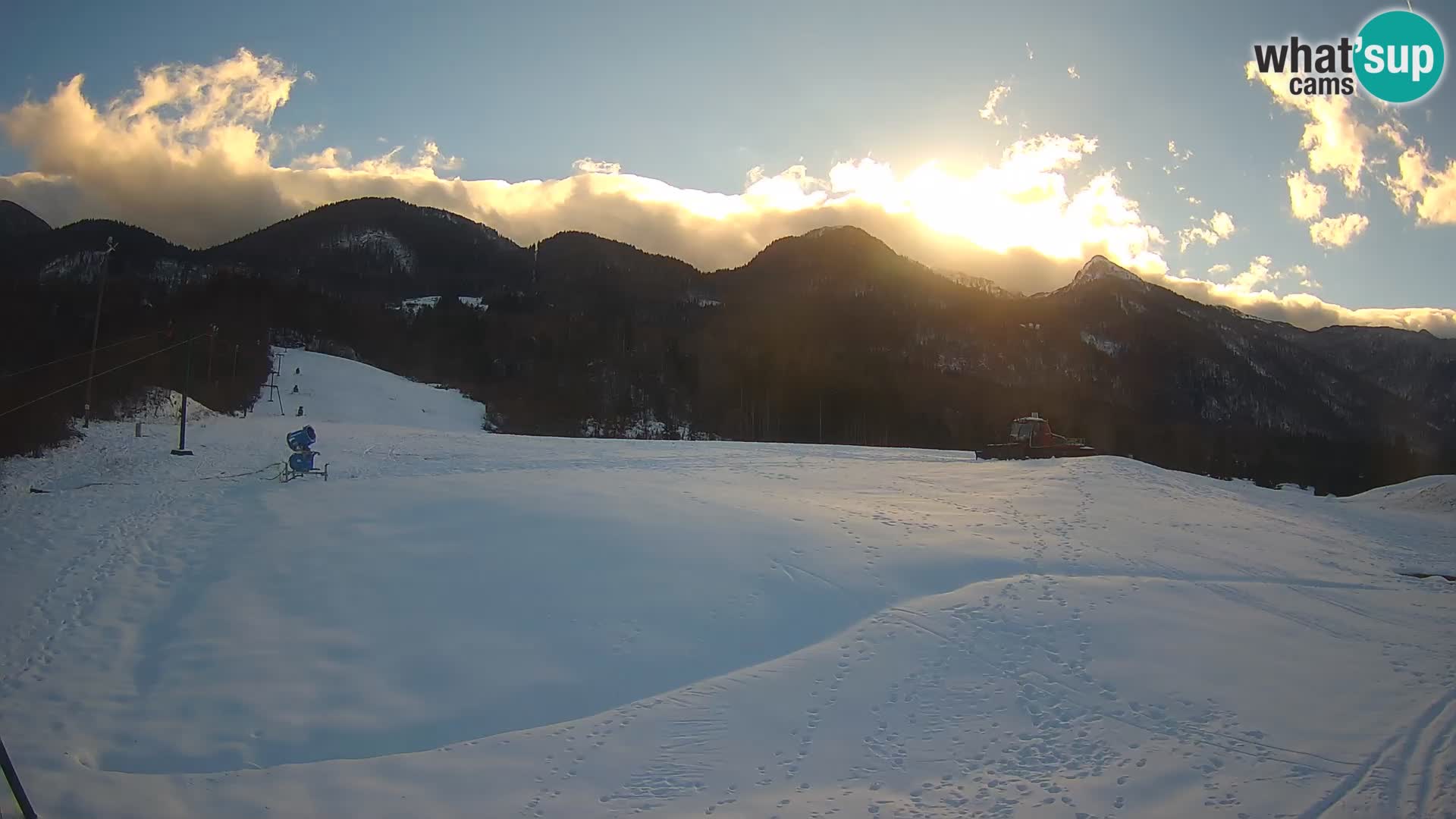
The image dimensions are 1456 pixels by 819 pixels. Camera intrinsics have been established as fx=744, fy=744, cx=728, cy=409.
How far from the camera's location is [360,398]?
61719 millimetres

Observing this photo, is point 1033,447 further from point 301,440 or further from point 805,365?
point 805,365

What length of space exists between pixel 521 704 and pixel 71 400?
32.0m

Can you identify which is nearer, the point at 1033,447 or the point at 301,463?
the point at 301,463

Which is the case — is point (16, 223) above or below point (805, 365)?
above

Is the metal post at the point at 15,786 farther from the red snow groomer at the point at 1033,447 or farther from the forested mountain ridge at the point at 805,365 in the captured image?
the forested mountain ridge at the point at 805,365

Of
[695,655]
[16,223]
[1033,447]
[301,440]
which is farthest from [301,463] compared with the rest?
[16,223]

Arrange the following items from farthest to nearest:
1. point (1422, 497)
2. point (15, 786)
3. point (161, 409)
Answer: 1. point (161, 409)
2. point (1422, 497)
3. point (15, 786)

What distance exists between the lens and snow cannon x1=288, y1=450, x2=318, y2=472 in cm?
2177

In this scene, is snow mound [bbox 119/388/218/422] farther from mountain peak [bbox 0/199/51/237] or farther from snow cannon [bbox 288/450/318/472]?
mountain peak [bbox 0/199/51/237]

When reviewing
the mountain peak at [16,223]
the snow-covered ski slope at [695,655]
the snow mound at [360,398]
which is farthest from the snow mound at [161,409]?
the mountain peak at [16,223]

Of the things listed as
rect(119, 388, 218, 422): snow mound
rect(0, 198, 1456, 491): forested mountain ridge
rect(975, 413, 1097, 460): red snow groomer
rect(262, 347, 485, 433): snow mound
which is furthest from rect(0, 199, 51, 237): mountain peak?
rect(975, 413, 1097, 460): red snow groomer

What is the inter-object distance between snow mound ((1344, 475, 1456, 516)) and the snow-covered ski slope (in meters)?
14.5

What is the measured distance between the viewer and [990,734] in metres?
9.24

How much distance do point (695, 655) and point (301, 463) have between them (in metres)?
16.0
